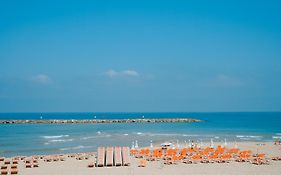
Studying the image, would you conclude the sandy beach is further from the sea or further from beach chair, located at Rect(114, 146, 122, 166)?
the sea

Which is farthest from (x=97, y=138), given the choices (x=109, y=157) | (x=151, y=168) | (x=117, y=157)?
(x=151, y=168)

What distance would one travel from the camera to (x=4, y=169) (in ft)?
71.2

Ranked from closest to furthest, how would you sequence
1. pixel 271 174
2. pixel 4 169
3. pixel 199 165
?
pixel 271 174 → pixel 4 169 → pixel 199 165

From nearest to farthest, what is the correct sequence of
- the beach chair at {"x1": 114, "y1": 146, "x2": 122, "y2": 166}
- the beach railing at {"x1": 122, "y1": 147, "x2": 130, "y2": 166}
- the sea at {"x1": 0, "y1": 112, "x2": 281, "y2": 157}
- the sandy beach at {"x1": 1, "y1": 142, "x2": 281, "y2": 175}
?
1. the sandy beach at {"x1": 1, "y1": 142, "x2": 281, "y2": 175}
2. the beach chair at {"x1": 114, "y1": 146, "x2": 122, "y2": 166}
3. the beach railing at {"x1": 122, "y1": 147, "x2": 130, "y2": 166}
4. the sea at {"x1": 0, "y1": 112, "x2": 281, "y2": 157}

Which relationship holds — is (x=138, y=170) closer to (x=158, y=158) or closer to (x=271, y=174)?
(x=158, y=158)

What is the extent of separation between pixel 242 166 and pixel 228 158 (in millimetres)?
2819

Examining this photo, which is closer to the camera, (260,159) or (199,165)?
(199,165)

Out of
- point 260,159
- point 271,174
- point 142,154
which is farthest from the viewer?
point 142,154

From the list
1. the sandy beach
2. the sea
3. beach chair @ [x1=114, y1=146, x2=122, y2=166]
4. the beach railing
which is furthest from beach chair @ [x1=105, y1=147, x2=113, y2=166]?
the sea

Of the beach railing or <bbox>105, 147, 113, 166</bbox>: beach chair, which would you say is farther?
the beach railing

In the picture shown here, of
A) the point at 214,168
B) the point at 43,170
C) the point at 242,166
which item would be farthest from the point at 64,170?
the point at 242,166

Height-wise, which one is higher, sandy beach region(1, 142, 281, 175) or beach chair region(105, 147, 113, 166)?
beach chair region(105, 147, 113, 166)

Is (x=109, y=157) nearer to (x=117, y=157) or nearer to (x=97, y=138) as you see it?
(x=117, y=157)

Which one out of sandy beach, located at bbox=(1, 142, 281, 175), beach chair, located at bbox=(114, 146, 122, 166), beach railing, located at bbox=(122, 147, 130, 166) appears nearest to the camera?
sandy beach, located at bbox=(1, 142, 281, 175)
